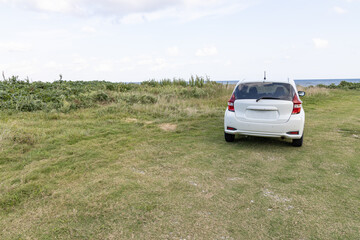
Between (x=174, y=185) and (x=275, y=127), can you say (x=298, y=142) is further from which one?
(x=174, y=185)

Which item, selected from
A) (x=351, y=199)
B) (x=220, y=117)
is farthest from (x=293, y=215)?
(x=220, y=117)

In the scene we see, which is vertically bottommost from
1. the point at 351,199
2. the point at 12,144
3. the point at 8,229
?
the point at 351,199

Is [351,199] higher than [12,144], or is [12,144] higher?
[12,144]

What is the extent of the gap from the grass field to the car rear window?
1.28m

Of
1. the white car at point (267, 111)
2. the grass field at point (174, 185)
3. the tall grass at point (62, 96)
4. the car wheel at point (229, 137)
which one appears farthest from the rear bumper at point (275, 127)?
the tall grass at point (62, 96)

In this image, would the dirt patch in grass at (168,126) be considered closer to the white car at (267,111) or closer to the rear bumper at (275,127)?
the white car at (267,111)

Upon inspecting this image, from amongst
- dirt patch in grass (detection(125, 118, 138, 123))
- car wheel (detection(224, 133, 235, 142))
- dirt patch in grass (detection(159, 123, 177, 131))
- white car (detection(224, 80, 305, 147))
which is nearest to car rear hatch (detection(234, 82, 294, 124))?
white car (detection(224, 80, 305, 147))

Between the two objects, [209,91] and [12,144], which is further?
[209,91]

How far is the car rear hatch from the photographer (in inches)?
232

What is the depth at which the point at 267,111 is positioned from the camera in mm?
5969

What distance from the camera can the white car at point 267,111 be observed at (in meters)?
5.88

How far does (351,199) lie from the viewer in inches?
147

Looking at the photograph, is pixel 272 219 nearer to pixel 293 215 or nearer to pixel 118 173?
pixel 293 215

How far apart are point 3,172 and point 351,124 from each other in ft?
33.8
